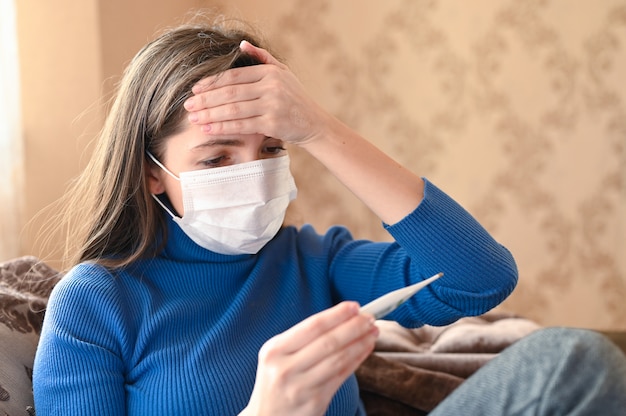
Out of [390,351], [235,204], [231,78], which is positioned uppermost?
[231,78]

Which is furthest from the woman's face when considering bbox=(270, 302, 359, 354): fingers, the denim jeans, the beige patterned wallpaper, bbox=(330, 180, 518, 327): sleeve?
the beige patterned wallpaper

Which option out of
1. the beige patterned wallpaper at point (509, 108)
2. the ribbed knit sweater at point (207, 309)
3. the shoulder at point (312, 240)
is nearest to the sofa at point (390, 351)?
the ribbed knit sweater at point (207, 309)

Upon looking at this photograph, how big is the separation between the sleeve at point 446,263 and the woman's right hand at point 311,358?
1.23 feet

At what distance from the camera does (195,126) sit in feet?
4.08

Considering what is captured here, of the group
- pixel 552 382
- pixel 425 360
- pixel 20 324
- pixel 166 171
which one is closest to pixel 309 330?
pixel 552 382

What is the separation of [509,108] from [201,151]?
7.42 feet

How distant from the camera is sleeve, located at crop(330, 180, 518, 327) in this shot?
1.23 metres

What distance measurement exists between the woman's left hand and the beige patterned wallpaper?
2127 mm

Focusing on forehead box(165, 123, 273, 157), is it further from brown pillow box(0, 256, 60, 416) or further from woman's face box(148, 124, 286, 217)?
brown pillow box(0, 256, 60, 416)

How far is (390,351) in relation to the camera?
1.84 metres

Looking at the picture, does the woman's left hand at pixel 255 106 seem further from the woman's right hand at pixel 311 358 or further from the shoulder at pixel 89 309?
the woman's right hand at pixel 311 358

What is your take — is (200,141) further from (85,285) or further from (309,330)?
(309,330)

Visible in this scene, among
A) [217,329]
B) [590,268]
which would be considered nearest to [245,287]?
[217,329]

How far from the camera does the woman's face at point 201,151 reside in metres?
1.26
